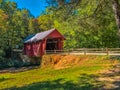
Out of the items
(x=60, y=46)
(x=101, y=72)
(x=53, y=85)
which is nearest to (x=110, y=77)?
(x=101, y=72)

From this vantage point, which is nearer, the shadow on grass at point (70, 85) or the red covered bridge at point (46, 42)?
the shadow on grass at point (70, 85)

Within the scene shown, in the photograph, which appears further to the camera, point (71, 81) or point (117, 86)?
point (71, 81)

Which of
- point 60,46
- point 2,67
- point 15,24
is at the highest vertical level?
point 15,24

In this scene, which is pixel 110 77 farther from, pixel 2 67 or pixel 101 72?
pixel 2 67

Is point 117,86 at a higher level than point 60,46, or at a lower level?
lower

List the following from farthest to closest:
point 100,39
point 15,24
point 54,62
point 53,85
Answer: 1. point 15,24
2. point 100,39
3. point 54,62
4. point 53,85

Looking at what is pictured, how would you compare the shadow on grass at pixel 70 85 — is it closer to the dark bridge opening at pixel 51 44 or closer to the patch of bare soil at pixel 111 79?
the patch of bare soil at pixel 111 79

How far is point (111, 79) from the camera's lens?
1858 cm

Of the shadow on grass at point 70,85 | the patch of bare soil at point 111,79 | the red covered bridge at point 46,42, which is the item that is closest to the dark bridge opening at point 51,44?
the red covered bridge at point 46,42

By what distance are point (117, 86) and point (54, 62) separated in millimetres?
26638

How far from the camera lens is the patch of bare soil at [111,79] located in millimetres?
16731

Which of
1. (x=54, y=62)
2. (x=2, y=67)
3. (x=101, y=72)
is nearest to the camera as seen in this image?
(x=101, y=72)

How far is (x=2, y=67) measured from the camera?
57.8 metres

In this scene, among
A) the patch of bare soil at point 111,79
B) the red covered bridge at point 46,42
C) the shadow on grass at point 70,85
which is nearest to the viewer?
the patch of bare soil at point 111,79
